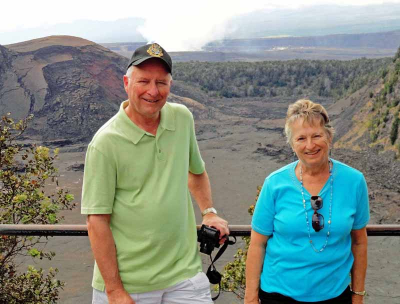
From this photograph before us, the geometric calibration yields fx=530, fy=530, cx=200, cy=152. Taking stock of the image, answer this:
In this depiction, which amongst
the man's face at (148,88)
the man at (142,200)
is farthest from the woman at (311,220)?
the man's face at (148,88)

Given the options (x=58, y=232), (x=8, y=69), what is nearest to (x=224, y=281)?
(x=58, y=232)

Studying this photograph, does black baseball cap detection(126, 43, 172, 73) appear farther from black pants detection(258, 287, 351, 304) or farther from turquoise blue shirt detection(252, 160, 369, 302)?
black pants detection(258, 287, 351, 304)

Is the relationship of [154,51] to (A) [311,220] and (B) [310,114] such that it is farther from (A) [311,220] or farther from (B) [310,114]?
(A) [311,220]

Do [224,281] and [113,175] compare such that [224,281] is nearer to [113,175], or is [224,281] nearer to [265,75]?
[113,175]

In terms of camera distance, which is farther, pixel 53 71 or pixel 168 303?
pixel 53 71

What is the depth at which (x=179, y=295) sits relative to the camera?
260cm

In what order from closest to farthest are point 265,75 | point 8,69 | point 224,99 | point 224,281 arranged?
point 224,281 → point 8,69 → point 224,99 → point 265,75

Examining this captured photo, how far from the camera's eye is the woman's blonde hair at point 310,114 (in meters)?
2.56

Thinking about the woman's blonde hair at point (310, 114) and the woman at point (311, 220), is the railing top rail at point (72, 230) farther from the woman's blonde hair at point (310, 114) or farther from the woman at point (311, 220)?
the woman's blonde hair at point (310, 114)

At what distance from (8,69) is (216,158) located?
22253 mm

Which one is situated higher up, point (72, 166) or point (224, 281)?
point (224, 281)

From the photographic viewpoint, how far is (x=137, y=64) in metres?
2.51

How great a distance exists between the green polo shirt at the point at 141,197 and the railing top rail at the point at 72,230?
0.46m

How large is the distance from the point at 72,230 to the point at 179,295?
779 mm
